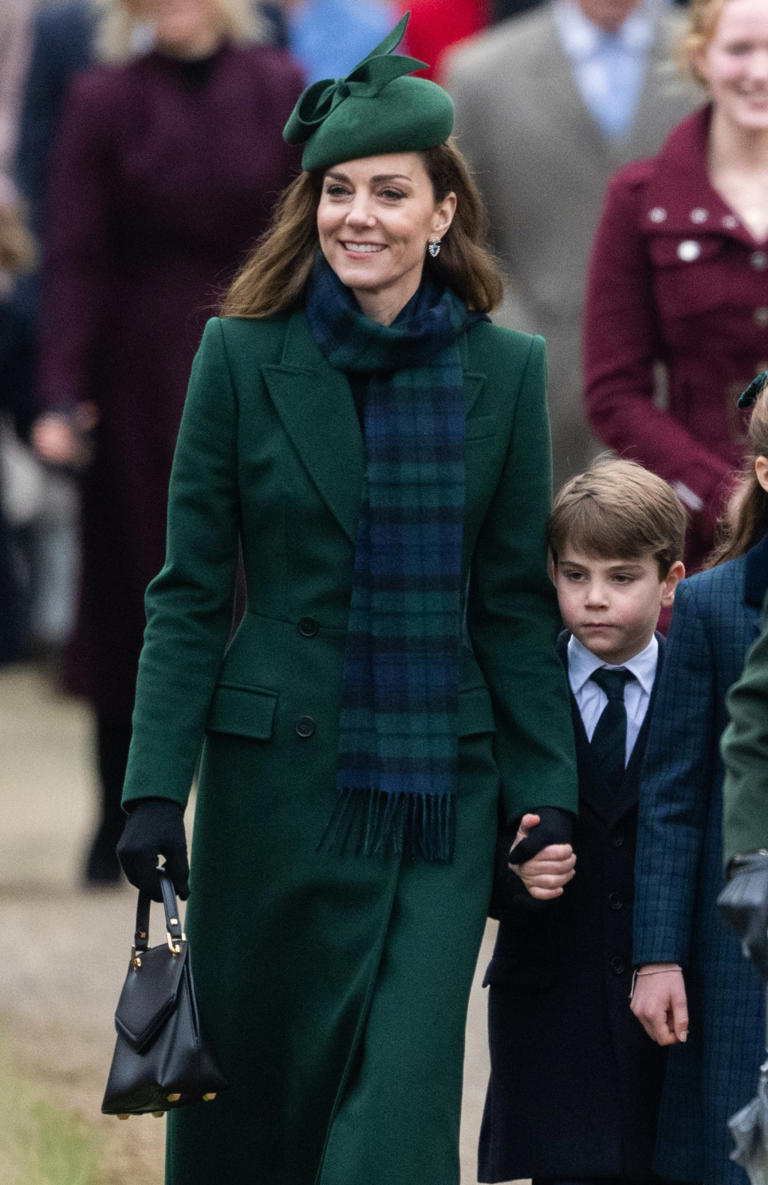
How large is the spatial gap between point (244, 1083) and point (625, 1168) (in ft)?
1.88

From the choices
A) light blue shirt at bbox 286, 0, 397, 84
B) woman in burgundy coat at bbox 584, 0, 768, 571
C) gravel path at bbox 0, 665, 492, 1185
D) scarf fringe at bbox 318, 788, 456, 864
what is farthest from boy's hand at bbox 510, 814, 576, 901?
light blue shirt at bbox 286, 0, 397, 84

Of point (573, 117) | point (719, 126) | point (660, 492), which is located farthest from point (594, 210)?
point (660, 492)

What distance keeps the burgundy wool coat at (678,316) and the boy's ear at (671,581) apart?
1120mm

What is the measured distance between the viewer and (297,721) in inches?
169

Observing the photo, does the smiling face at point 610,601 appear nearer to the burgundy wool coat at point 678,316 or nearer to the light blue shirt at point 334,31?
the burgundy wool coat at point 678,316

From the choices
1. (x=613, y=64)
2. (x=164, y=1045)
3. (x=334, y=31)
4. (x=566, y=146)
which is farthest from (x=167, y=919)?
(x=334, y=31)

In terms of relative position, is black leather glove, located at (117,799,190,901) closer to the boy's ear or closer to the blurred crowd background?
the boy's ear

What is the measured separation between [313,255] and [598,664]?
0.75 m

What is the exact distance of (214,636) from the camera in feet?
14.2

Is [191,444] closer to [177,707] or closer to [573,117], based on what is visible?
[177,707]

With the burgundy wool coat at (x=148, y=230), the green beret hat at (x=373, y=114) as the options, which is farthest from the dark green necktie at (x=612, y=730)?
the burgundy wool coat at (x=148, y=230)

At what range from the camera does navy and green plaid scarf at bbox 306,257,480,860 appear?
14.0ft

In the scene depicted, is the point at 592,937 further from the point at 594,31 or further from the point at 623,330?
the point at 594,31

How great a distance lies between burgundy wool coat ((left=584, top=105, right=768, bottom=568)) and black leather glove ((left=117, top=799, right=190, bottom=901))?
1730 mm
